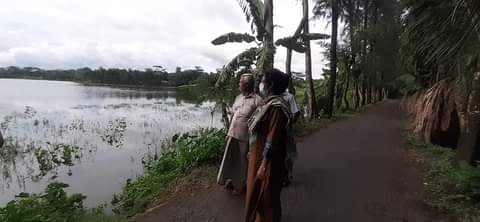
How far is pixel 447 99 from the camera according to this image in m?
8.66

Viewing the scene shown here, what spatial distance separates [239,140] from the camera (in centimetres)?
606

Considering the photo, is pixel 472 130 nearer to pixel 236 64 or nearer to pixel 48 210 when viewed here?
pixel 236 64

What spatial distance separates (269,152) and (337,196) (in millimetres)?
2490

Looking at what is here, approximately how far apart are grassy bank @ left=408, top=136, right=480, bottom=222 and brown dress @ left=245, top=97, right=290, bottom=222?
2.61 meters

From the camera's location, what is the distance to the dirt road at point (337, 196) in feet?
17.8

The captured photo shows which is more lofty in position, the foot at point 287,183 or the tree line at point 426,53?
the tree line at point 426,53

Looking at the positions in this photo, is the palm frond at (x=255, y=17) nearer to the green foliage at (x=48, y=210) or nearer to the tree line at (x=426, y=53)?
the tree line at (x=426, y=53)

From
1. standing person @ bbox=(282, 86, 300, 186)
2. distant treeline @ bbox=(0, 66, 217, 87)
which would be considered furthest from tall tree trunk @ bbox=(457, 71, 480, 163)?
distant treeline @ bbox=(0, 66, 217, 87)

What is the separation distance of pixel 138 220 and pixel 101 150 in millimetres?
9498

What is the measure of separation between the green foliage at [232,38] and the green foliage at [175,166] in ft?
7.28

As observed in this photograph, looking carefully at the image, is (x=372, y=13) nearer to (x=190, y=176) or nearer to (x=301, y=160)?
(x=301, y=160)

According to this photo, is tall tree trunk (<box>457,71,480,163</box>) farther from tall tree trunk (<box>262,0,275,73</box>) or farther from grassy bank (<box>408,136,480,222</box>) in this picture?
tall tree trunk (<box>262,0,275,73</box>)

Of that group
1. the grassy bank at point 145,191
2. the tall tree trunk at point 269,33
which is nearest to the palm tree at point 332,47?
the tall tree trunk at point 269,33

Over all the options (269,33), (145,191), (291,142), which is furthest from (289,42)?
(145,191)
